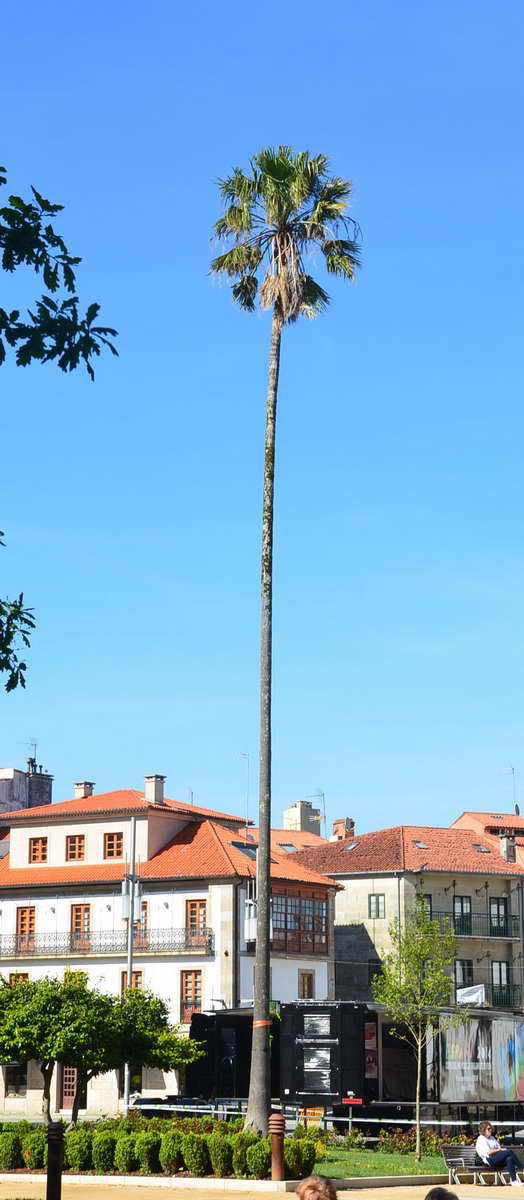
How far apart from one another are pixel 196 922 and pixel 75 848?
7.76 m

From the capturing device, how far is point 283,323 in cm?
3381

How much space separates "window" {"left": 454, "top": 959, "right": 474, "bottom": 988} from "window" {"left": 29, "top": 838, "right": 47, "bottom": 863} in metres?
21.4

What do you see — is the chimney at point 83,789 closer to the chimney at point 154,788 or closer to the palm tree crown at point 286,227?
the chimney at point 154,788

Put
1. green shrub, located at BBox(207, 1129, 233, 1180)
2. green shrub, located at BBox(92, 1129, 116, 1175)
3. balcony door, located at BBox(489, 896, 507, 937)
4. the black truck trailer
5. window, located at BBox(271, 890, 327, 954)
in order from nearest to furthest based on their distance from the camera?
1. green shrub, located at BBox(207, 1129, 233, 1180)
2. green shrub, located at BBox(92, 1129, 116, 1175)
3. the black truck trailer
4. window, located at BBox(271, 890, 327, 954)
5. balcony door, located at BBox(489, 896, 507, 937)

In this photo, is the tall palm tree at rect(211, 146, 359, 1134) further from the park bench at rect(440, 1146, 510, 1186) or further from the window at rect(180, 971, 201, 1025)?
the window at rect(180, 971, 201, 1025)

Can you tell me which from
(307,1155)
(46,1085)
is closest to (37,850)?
(46,1085)

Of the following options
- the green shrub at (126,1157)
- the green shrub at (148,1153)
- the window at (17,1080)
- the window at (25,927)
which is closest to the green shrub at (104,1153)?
the green shrub at (126,1157)

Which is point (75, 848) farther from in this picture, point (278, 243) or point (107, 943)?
point (278, 243)

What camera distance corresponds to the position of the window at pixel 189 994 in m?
61.3

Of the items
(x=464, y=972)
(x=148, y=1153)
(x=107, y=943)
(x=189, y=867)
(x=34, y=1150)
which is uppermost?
(x=189, y=867)

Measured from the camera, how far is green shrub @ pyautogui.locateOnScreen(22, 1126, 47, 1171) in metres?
30.0

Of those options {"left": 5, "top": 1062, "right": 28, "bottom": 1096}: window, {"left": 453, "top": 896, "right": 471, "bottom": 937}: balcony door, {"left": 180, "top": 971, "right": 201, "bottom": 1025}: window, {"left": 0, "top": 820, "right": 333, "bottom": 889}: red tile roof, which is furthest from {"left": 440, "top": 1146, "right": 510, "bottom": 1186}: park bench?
{"left": 453, "top": 896, "right": 471, "bottom": 937}: balcony door

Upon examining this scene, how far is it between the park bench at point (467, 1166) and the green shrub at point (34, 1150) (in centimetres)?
778

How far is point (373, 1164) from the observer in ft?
98.9
